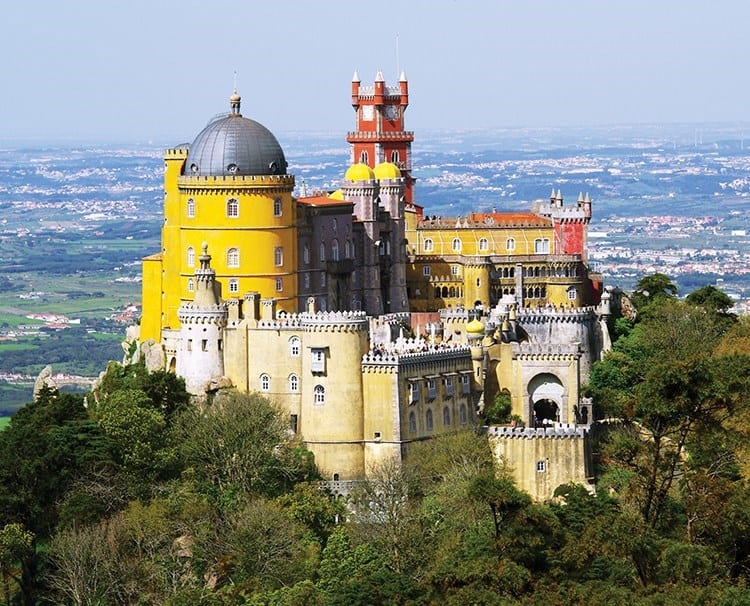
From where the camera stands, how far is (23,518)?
8931 centimetres

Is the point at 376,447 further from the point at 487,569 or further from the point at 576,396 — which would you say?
the point at 487,569

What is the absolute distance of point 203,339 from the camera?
9669cm

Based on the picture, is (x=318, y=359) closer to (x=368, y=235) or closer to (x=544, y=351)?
(x=544, y=351)

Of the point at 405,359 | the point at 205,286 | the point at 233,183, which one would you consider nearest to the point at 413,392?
the point at 405,359

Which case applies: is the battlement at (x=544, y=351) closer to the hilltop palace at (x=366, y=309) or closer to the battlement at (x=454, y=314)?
the hilltop palace at (x=366, y=309)

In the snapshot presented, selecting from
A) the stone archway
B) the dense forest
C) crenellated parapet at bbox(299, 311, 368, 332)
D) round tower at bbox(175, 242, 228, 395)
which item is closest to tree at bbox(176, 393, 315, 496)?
the dense forest

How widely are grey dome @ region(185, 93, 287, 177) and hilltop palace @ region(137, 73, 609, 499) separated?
81mm

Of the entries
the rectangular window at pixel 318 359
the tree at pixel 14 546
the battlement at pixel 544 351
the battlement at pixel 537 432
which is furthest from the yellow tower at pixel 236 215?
the tree at pixel 14 546

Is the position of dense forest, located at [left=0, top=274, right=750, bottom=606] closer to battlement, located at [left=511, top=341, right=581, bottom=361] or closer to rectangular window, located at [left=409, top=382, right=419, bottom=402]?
rectangular window, located at [left=409, top=382, right=419, bottom=402]

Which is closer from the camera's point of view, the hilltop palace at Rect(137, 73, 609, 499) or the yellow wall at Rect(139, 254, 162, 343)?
the hilltop palace at Rect(137, 73, 609, 499)

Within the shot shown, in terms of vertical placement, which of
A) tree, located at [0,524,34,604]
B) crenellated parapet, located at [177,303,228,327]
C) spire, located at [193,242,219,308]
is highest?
spire, located at [193,242,219,308]

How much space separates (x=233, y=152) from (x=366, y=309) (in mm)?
12533

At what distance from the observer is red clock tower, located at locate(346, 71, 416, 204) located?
135 m

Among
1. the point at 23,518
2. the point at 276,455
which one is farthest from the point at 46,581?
the point at 276,455
